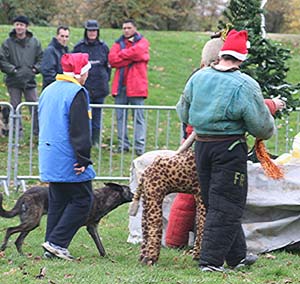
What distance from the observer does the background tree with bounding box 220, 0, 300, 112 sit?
8.80 m

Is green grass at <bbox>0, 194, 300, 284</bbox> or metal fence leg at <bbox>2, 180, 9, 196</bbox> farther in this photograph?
metal fence leg at <bbox>2, 180, 9, 196</bbox>

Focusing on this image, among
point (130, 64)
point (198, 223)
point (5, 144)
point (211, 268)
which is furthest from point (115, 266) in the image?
point (130, 64)

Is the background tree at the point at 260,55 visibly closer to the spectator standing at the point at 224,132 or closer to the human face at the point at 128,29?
the spectator standing at the point at 224,132

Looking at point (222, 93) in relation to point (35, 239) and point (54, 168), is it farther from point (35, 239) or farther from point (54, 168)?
point (35, 239)

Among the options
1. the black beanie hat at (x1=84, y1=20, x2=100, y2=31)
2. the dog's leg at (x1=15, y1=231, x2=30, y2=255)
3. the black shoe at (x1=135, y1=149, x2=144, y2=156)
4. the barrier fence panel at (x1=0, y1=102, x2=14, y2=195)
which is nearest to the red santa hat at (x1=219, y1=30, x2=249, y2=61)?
the dog's leg at (x1=15, y1=231, x2=30, y2=255)

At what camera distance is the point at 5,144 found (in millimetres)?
14664

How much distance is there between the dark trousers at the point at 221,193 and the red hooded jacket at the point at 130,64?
7.70 meters

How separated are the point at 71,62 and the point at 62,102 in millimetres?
415

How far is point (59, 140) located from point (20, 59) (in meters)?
7.38

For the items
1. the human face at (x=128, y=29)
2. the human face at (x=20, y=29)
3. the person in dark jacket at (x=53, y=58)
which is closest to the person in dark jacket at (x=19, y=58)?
the human face at (x=20, y=29)

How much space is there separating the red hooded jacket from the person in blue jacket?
22.1ft

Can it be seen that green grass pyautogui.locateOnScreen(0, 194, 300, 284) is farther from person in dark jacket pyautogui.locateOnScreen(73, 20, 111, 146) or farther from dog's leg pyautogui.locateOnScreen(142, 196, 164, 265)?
person in dark jacket pyautogui.locateOnScreen(73, 20, 111, 146)

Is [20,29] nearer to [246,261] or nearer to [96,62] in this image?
[96,62]

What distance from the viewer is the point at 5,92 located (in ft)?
60.7
